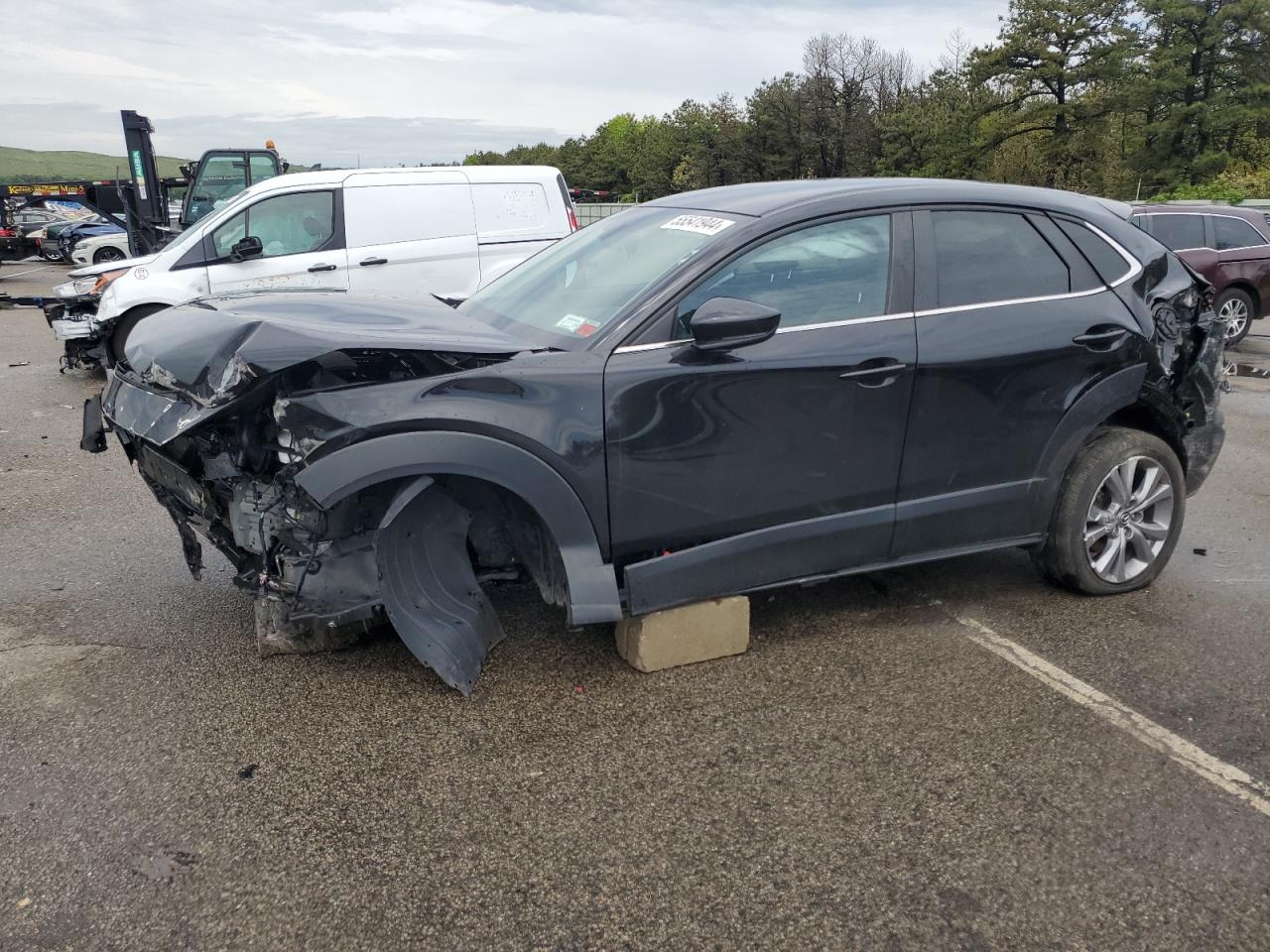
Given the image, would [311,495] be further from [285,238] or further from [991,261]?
[285,238]

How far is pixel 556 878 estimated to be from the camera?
2568 millimetres

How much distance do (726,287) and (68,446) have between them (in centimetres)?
595

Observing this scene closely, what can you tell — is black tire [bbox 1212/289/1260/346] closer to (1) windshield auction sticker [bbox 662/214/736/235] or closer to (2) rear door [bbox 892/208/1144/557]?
(2) rear door [bbox 892/208/1144/557]

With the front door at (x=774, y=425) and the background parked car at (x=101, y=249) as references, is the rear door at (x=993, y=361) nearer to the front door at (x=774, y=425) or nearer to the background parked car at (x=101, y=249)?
the front door at (x=774, y=425)

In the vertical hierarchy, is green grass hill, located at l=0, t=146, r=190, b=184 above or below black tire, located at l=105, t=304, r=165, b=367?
above

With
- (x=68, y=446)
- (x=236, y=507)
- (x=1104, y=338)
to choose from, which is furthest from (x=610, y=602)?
(x=68, y=446)

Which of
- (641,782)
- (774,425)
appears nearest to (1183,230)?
(774,425)

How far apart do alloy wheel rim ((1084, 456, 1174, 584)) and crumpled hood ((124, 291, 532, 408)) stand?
8.75 ft

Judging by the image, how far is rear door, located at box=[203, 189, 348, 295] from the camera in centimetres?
922

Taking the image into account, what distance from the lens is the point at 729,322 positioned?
3.24 m

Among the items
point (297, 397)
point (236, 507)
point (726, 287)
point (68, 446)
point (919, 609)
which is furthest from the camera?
point (68, 446)

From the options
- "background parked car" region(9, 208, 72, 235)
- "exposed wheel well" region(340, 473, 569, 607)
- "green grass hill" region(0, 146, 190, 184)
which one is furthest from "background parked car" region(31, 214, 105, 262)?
"green grass hill" region(0, 146, 190, 184)

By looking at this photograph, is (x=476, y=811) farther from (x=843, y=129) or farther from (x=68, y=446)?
(x=843, y=129)

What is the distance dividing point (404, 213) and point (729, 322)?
7.04 meters
